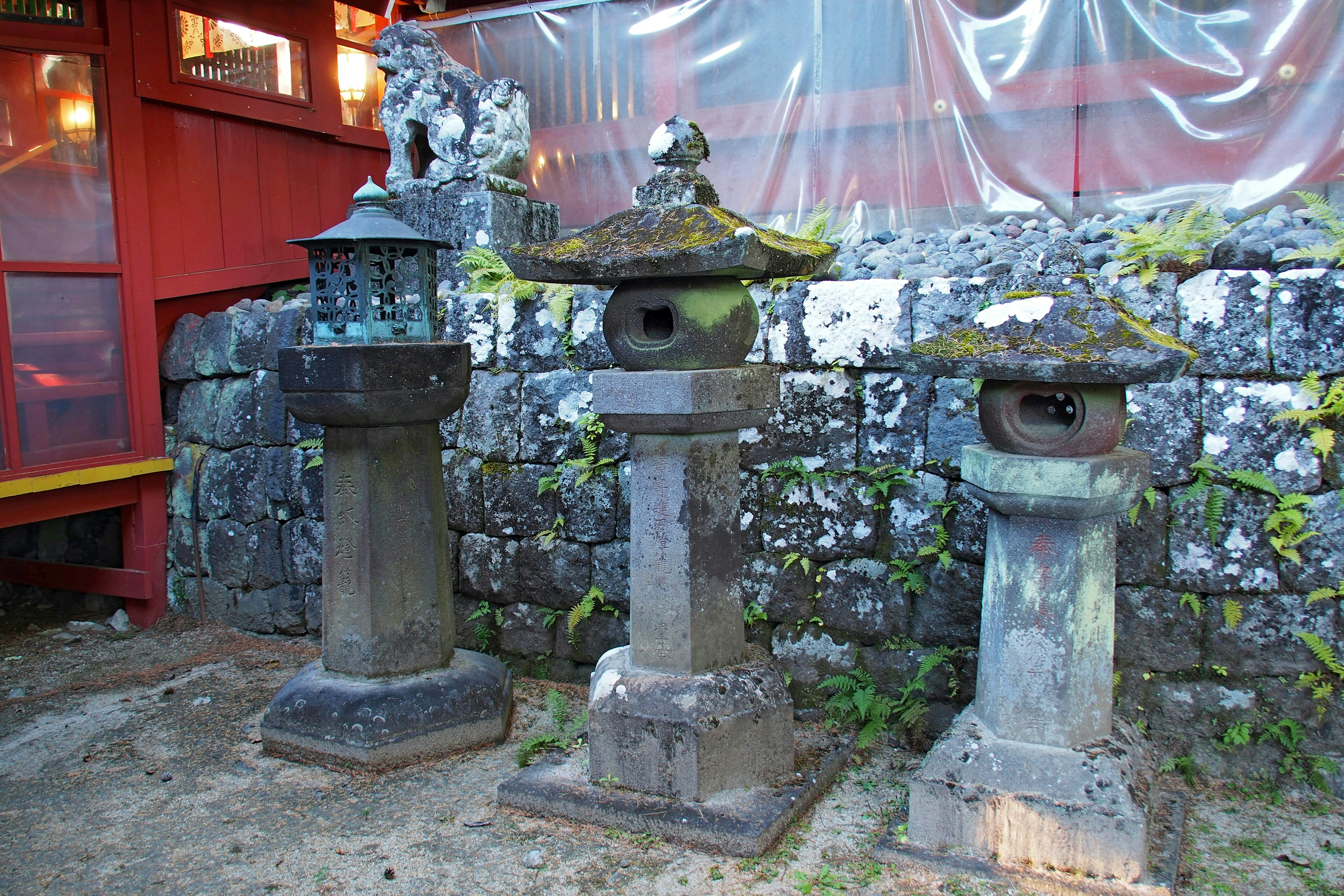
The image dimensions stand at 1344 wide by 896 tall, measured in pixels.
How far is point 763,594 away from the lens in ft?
14.8

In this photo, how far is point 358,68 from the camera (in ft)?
25.6

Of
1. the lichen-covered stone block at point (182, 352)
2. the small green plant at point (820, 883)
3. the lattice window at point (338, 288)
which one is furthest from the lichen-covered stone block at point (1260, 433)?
the lichen-covered stone block at point (182, 352)

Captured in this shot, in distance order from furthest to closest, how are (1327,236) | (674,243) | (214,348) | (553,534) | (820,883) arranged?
(214,348)
(553,534)
(1327,236)
(674,243)
(820,883)

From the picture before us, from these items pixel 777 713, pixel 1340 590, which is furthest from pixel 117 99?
pixel 1340 590

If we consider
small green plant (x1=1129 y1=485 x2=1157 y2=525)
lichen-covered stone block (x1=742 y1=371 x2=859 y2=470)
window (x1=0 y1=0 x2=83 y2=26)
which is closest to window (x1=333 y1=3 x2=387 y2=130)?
window (x1=0 y1=0 x2=83 y2=26)

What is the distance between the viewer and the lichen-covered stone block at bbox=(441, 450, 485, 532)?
17.0 feet

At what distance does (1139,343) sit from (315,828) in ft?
11.6

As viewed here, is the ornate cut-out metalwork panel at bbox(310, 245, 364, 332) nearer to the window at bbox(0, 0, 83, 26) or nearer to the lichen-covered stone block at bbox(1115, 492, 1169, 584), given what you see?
the window at bbox(0, 0, 83, 26)

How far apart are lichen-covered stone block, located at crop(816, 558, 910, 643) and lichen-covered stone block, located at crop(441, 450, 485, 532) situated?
6.71ft

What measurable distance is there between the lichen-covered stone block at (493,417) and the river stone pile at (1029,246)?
1.93 metres

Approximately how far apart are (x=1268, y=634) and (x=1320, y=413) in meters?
0.92

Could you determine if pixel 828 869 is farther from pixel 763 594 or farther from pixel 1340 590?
pixel 1340 590

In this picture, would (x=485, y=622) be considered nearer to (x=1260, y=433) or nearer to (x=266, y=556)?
(x=266, y=556)

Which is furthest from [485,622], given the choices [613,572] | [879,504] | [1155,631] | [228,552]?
[1155,631]
